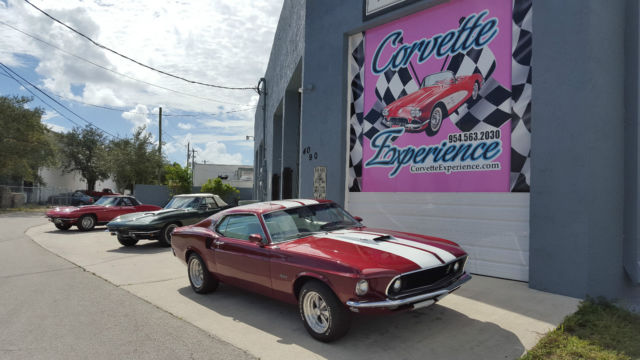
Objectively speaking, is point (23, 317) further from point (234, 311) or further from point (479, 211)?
point (479, 211)

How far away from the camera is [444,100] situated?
7145 mm

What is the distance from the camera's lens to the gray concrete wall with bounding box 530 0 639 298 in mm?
5070

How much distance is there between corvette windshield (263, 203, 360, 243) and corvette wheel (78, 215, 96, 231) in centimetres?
1172

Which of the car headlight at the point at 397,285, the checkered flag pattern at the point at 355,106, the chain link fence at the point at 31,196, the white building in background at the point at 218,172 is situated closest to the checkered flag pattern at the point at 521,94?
the checkered flag pattern at the point at 355,106

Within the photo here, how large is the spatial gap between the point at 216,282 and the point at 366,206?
3844mm

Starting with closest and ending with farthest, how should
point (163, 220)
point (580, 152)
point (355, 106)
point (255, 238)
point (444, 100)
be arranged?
point (255, 238), point (580, 152), point (444, 100), point (355, 106), point (163, 220)

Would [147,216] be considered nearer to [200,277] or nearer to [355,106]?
[200,277]

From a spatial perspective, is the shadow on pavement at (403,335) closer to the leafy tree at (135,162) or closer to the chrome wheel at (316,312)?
the chrome wheel at (316,312)

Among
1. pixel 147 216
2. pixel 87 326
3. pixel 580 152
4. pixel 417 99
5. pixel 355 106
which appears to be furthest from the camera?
pixel 147 216

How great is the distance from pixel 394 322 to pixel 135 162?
3304 cm

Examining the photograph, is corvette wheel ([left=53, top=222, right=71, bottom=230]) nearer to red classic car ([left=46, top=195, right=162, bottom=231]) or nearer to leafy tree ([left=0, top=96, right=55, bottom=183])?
red classic car ([left=46, top=195, right=162, bottom=231])

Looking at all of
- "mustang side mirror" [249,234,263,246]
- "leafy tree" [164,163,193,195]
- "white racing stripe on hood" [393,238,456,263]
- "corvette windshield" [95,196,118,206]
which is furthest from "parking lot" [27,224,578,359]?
"leafy tree" [164,163,193,195]

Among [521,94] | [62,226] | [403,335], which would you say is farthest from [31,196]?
[521,94]

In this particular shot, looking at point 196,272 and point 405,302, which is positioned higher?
point 405,302
